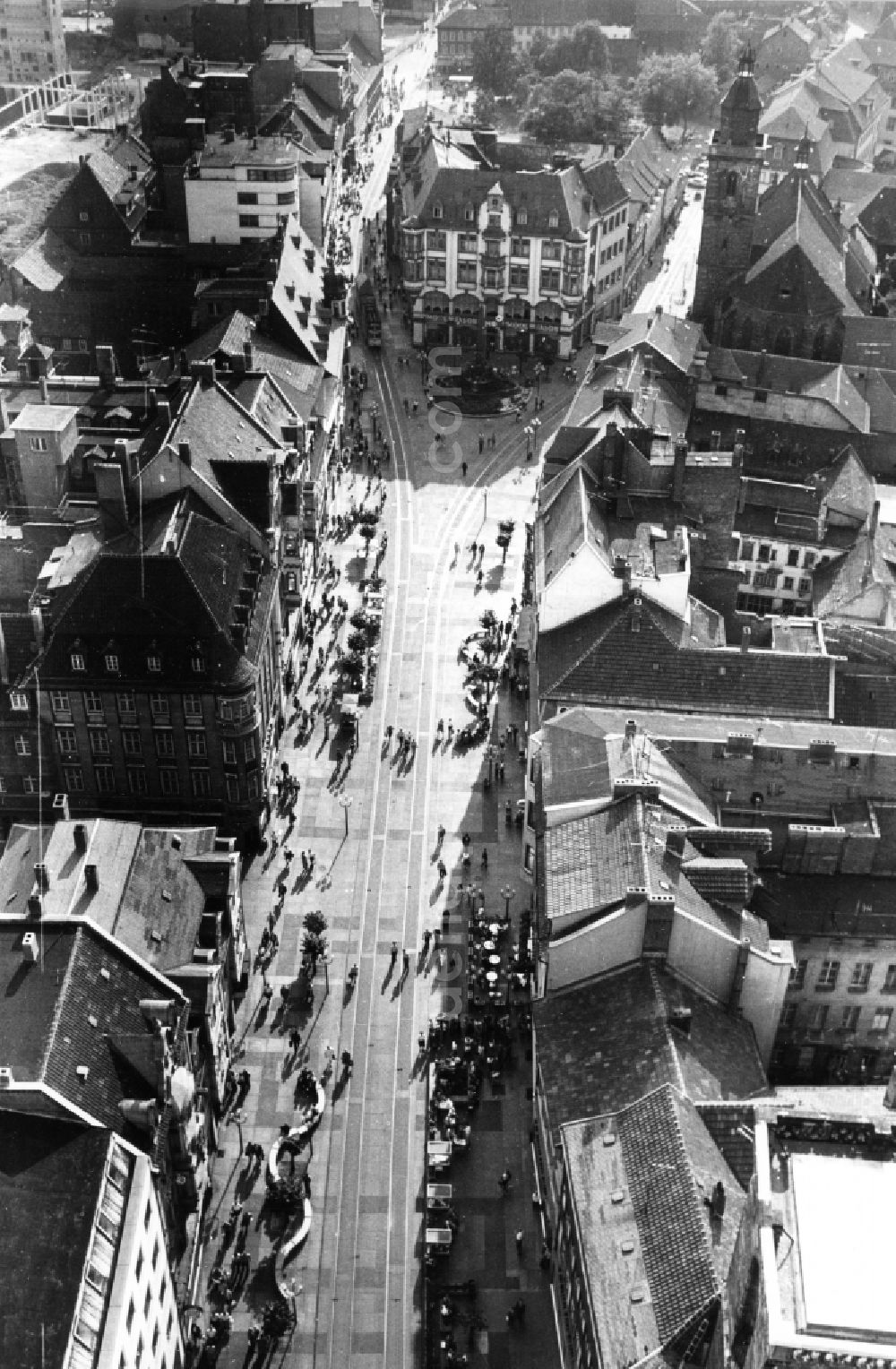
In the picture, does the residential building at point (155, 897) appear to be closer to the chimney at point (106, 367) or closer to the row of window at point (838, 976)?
the row of window at point (838, 976)

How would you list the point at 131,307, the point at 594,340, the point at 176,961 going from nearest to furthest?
1. the point at 176,961
2. the point at 594,340
3. the point at 131,307

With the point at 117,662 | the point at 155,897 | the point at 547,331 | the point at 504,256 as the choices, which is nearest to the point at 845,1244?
the point at 155,897

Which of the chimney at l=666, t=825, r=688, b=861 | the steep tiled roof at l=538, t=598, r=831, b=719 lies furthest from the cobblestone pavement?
the chimney at l=666, t=825, r=688, b=861

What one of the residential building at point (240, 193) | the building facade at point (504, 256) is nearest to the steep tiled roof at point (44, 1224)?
the residential building at point (240, 193)

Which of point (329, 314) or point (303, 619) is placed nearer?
point (303, 619)

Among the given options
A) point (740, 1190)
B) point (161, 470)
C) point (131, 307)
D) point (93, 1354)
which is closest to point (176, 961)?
point (93, 1354)

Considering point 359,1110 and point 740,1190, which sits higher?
point 740,1190

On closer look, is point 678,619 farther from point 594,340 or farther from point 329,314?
point 329,314
